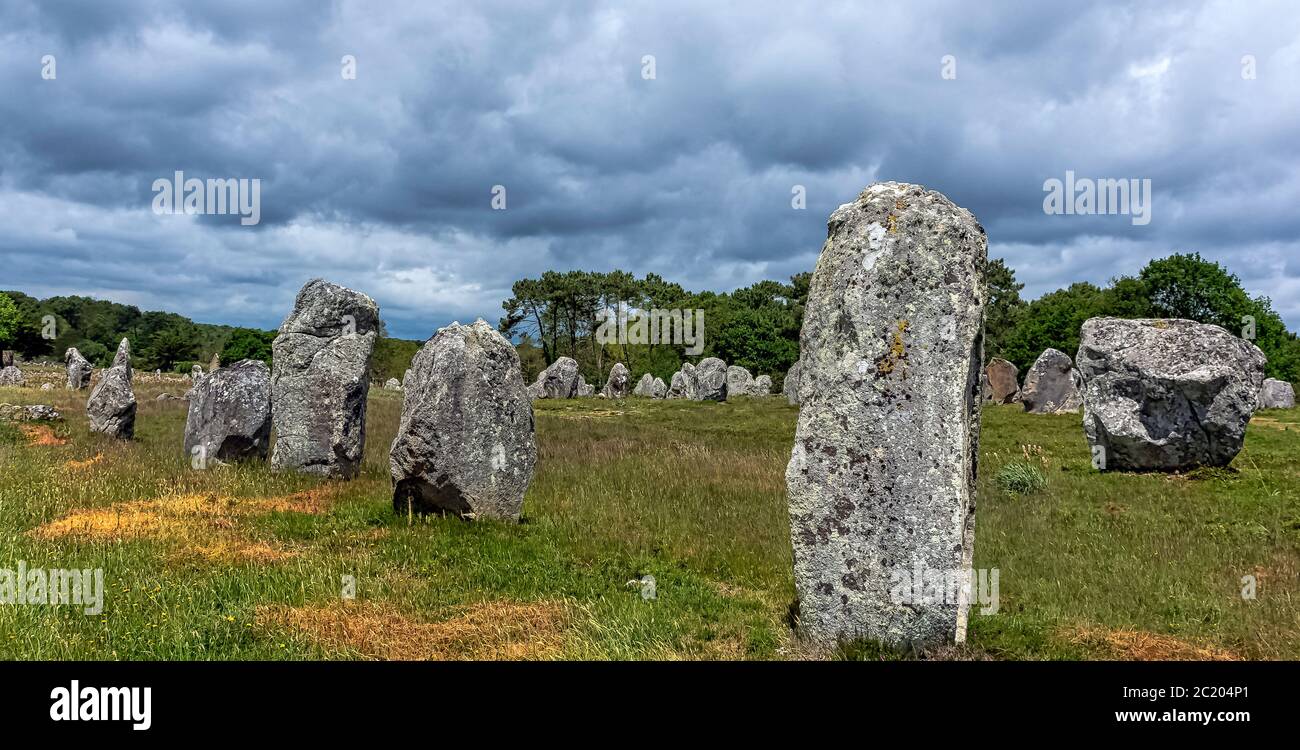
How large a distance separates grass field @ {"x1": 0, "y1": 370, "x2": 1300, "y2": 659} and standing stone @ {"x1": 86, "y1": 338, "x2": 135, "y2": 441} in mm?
3679

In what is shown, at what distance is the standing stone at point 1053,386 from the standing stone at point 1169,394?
55.3 feet

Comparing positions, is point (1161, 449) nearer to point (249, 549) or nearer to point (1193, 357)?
point (1193, 357)

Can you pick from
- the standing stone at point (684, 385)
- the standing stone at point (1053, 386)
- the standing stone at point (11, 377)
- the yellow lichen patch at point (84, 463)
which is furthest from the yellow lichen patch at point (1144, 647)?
the standing stone at point (11, 377)

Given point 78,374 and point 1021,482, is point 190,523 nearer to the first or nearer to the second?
point 1021,482

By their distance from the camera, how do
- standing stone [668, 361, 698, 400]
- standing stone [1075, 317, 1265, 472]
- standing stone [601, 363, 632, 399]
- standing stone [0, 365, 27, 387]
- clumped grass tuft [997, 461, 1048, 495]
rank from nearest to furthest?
clumped grass tuft [997, 461, 1048, 495]
standing stone [1075, 317, 1265, 472]
standing stone [0, 365, 27, 387]
standing stone [668, 361, 698, 400]
standing stone [601, 363, 632, 399]

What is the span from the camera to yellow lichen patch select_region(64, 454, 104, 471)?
14.9 meters

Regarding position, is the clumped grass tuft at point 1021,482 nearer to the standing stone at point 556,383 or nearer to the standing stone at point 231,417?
the standing stone at point 231,417

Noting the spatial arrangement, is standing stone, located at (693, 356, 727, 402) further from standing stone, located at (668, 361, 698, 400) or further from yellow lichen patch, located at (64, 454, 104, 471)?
yellow lichen patch, located at (64, 454, 104, 471)

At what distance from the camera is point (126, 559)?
27.9 feet

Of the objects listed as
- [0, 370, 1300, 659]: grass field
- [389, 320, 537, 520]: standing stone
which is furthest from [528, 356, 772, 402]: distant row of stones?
[389, 320, 537, 520]: standing stone

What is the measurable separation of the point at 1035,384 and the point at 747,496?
1019 inches

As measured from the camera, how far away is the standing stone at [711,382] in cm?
4841

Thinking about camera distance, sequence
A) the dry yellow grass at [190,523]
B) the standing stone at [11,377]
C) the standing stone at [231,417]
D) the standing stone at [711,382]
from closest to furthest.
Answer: the dry yellow grass at [190,523]
the standing stone at [231,417]
the standing stone at [11,377]
the standing stone at [711,382]

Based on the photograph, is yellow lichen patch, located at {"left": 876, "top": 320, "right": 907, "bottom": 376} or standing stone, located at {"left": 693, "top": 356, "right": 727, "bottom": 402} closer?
yellow lichen patch, located at {"left": 876, "top": 320, "right": 907, "bottom": 376}
